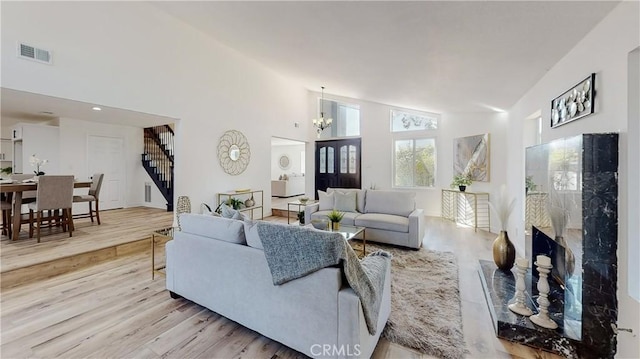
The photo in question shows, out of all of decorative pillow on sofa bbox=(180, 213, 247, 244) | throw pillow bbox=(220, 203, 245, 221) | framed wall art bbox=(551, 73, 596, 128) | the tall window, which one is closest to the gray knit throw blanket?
decorative pillow on sofa bbox=(180, 213, 247, 244)

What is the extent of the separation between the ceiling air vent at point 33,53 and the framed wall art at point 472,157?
23.6ft

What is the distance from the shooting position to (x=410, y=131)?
669 cm

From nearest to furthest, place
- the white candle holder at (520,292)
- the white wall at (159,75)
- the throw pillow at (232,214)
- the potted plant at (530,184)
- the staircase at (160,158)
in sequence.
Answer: the white candle holder at (520,292) < the throw pillow at (232,214) < the potted plant at (530,184) < the white wall at (159,75) < the staircase at (160,158)

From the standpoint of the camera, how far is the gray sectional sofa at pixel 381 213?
153 inches

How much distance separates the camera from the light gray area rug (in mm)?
1839

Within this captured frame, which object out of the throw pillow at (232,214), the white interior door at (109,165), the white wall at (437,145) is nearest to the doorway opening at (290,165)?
the white wall at (437,145)

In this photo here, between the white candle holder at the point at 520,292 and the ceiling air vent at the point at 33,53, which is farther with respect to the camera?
the ceiling air vent at the point at 33,53

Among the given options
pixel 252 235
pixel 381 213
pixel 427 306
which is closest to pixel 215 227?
pixel 252 235

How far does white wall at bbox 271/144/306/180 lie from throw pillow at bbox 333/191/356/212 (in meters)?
6.47

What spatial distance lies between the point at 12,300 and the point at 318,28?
429 cm

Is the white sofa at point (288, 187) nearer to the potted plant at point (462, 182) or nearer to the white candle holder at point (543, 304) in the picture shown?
the potted plant at point (462, 182)

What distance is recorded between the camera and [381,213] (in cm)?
445

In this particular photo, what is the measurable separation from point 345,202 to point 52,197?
175 inches

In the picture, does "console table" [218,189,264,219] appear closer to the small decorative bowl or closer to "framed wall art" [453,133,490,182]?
the small decorative bowl
